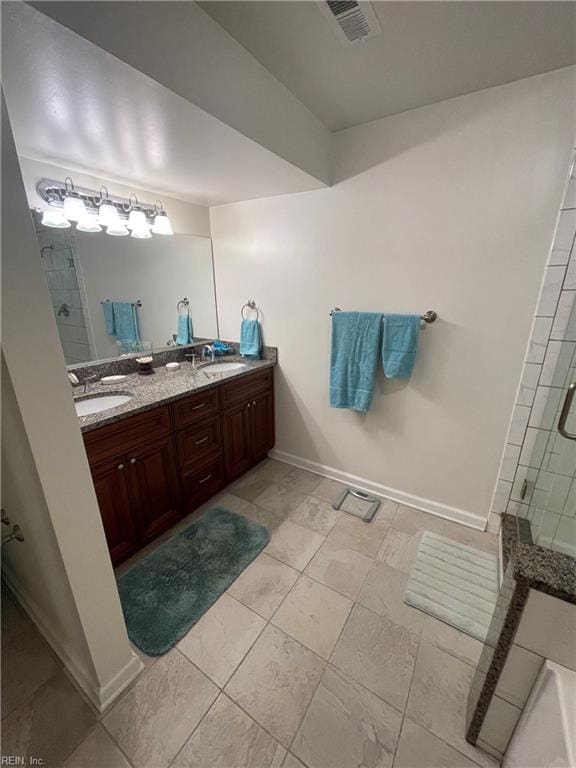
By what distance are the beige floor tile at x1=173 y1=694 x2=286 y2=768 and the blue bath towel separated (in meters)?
1.54

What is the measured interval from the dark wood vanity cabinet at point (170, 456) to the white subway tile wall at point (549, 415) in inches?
65.1

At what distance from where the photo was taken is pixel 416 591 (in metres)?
1.51

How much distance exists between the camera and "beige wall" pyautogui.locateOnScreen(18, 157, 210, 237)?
1.54m

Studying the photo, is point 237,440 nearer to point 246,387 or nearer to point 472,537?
point 246,387

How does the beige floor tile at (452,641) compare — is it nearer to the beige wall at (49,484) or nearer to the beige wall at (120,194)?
the beige wall at (49,484)

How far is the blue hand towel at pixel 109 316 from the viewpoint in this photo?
198 centimetres

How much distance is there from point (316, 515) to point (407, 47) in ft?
7.80

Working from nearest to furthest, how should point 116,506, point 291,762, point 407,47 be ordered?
point 291,762 < point 407,47 < point 116,506

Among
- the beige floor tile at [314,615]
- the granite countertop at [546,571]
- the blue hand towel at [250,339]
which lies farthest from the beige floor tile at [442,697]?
the blue hand towel at [250,339]

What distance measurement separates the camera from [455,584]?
1.55 m

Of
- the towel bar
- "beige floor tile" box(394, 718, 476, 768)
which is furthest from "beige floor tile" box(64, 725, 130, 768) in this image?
the towel bar

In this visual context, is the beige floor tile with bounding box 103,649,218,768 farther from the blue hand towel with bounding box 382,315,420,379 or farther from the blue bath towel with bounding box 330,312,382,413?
the blue hand towel with bounding box 382,315,420,379

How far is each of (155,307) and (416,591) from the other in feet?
7.97

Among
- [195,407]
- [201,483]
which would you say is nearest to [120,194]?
[195,407]
